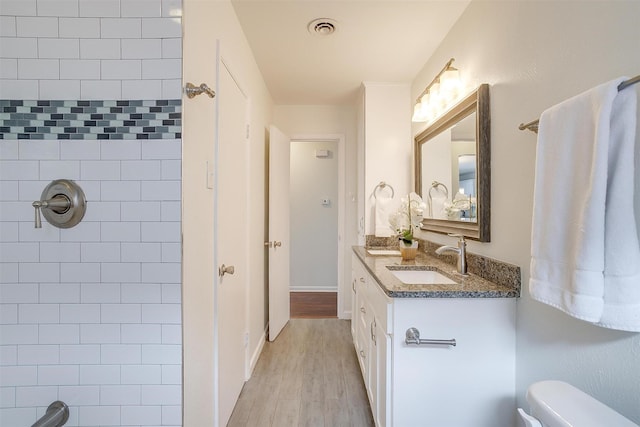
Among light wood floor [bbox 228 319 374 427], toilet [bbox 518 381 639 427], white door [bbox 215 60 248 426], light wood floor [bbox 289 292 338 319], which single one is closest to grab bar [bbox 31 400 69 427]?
white door [bbox 215 60 248 426]

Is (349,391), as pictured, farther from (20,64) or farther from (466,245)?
(20,64)

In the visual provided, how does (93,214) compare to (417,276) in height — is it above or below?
above

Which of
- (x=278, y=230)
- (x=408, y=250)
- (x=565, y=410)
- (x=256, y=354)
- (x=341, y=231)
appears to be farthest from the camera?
(x=341, y=231)

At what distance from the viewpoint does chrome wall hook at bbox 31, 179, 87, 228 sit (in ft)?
3.12

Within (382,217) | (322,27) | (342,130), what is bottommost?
(382,217)

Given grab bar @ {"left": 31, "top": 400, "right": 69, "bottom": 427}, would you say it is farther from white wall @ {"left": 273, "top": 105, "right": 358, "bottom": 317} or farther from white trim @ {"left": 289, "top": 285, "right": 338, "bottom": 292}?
white trim @ {"left": 289, "top": 285, "right": 338, "bottom": 292}

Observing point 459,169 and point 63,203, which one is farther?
point 459,169

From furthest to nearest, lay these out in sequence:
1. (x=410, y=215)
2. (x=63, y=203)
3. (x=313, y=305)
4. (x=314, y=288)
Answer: (x=314, y=288) < (x=313, y=305) < (x=410, y=215) < (x=63, y=203)

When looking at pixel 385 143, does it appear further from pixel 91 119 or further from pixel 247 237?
pixel 91 119

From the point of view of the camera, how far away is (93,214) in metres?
0.98

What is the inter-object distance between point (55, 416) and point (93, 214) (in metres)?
0.69

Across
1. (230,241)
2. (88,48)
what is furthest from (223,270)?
(88,48)

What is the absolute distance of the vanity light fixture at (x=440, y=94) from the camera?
66.8 inches

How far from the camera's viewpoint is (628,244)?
698 mm
